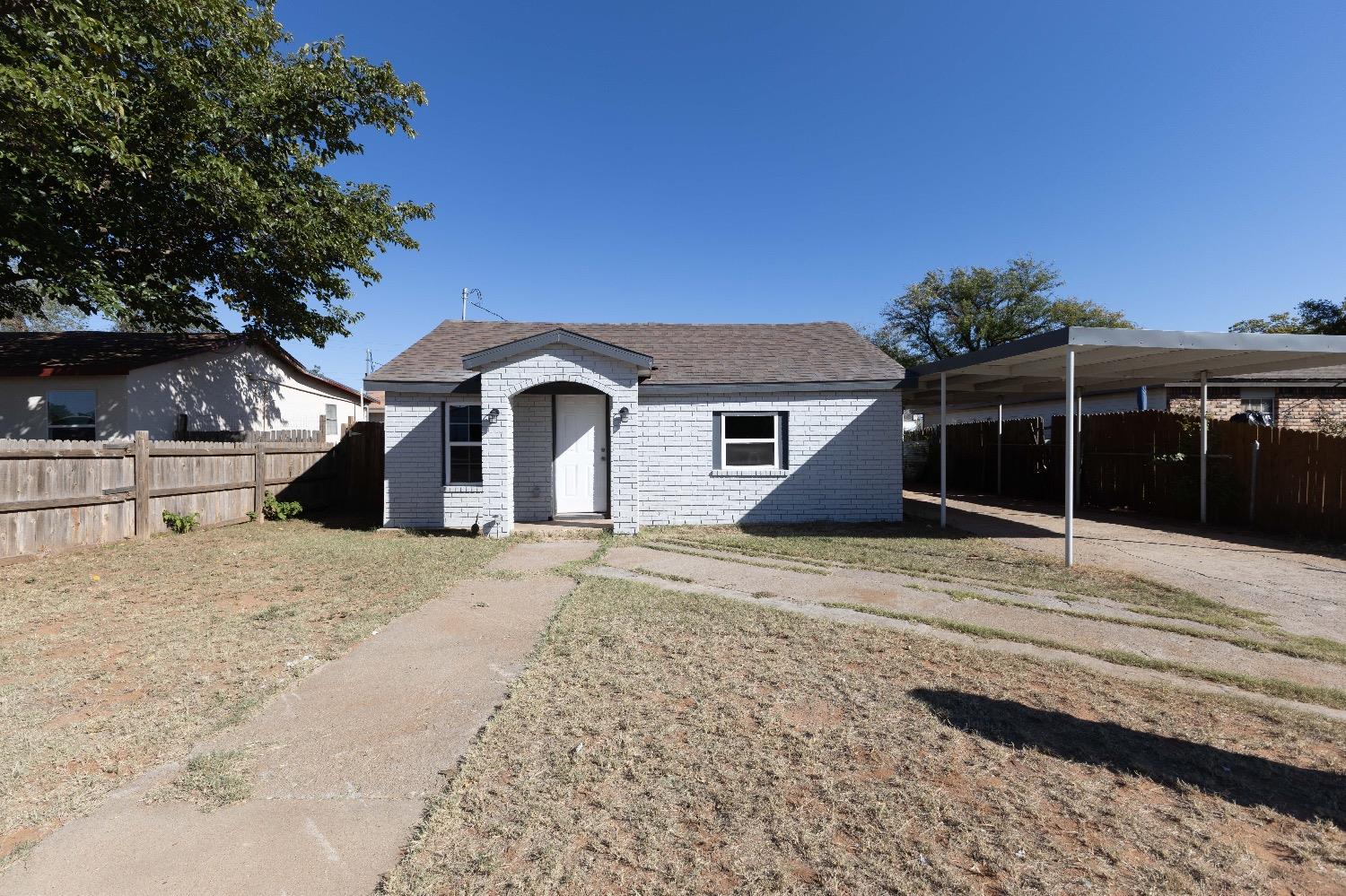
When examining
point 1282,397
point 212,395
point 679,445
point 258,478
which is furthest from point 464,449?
point 1282,397

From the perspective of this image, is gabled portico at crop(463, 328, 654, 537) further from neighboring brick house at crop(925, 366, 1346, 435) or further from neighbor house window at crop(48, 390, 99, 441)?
neighboring brick house at crop(925, 366, 1346, 435)

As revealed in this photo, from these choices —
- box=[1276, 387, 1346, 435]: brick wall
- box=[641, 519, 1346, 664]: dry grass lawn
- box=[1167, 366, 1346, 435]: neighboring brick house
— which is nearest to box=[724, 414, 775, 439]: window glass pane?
box=[641, 519, 1346, 664]: dry grass lawn

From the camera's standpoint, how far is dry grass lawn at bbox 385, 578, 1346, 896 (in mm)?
2301

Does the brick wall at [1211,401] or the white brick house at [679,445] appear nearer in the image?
the white brick house at [679,445]

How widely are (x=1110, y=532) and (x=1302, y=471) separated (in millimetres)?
2946

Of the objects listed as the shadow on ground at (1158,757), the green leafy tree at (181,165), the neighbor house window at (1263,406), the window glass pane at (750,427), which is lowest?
the shadow on ground at (1158,757)

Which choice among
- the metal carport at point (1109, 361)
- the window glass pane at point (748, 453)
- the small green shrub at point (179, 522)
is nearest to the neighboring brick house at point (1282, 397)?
the metal carport at point (1109, 361)

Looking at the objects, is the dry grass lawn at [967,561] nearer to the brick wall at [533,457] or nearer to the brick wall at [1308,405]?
the brick wall at [533,457]

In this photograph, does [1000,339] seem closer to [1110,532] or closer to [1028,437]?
[1028,437]

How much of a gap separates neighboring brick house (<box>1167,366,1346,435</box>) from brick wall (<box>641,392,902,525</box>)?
37.1 feet

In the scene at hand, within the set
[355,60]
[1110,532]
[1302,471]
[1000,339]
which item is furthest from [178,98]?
[1000,339]

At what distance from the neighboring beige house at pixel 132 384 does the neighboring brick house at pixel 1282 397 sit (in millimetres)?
25107

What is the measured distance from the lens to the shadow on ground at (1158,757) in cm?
280

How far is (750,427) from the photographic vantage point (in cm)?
1200
